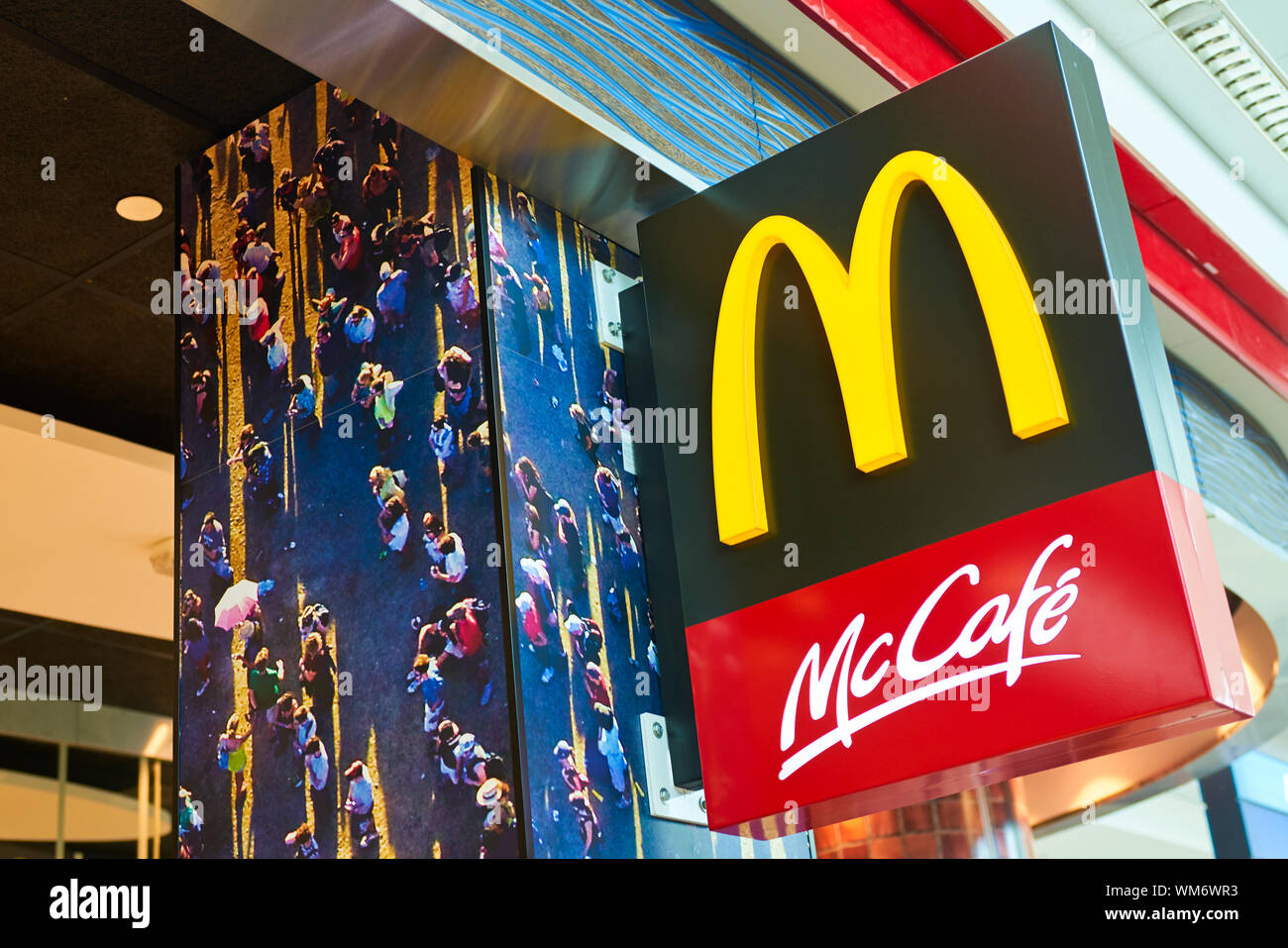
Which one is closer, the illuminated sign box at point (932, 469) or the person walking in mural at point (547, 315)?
the illuminated sign box at point (932, 469)

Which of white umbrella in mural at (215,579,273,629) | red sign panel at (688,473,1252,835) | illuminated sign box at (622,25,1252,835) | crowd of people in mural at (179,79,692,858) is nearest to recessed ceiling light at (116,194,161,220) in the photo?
crowd of people in mural at (179,79,692,858)

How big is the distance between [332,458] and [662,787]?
990mm

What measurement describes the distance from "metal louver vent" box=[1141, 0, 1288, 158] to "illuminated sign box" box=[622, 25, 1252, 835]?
2.06 meters

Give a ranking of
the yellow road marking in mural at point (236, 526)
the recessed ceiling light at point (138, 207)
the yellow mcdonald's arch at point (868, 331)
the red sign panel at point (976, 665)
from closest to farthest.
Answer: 1. the red sign panel at point (976, 665)
2. the yellow mcdonald's arch at point (868, 331)
3. the yellow road marking in mural at point (236, 526)
4. the recessed ceiling light at point (138, 207)

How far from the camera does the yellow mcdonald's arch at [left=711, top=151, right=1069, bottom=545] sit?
7.52ft

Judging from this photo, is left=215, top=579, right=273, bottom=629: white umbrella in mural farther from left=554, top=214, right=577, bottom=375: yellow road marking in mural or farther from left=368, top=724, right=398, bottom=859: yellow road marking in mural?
left=554, top=214, right=577, bottom=375: yellow road marking in mural

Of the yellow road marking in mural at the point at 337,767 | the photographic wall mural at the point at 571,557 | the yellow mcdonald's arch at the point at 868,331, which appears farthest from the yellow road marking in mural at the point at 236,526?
the yellow mcdonald's arch at the point at 868,331

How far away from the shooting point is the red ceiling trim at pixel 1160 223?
3854mm

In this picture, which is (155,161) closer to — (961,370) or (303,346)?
(303,346)

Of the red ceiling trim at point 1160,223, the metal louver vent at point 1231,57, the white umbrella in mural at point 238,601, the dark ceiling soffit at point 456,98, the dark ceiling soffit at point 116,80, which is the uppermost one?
the metal louver vent at point 1231,57

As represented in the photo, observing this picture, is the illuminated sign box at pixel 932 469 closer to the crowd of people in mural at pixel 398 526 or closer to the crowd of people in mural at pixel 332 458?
the crowd of people in mural at pixel 398 526

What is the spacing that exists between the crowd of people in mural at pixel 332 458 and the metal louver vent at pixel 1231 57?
2.65 metres

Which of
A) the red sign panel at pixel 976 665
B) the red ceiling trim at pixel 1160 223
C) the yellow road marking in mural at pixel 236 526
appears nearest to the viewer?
the red sign panel at pixel 976 665

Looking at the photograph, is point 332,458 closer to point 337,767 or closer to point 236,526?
point 236,526
